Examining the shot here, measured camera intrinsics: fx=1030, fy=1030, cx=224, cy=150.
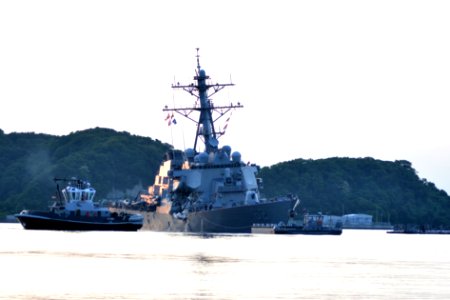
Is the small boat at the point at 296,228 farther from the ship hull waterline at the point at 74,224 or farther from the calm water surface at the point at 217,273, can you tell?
the calm water surface at the point at 217,273

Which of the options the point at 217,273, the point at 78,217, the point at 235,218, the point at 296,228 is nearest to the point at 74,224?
the point at 78,217

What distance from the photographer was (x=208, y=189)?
14062 centimetres

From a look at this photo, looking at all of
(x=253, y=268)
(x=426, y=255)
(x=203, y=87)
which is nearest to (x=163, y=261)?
(x=253, y=268)

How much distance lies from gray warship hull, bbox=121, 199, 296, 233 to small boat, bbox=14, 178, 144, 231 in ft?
41.7

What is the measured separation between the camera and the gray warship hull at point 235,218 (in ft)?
441

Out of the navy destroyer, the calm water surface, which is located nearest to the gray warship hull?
the navy destroyer

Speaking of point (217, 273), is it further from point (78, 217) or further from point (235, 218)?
point (78, 217)

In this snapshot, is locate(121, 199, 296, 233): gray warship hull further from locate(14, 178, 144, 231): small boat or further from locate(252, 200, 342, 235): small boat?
locate(14, 178, 144, 231): small boat

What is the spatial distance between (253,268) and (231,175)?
240 feet

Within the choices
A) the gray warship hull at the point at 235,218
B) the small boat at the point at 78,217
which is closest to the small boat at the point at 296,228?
the gray warship hull at the point at 235,218

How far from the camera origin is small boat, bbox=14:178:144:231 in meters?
152

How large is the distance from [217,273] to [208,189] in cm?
7883

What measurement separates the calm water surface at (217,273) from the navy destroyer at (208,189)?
4394cm

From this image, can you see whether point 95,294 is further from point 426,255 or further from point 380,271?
point 426,255
